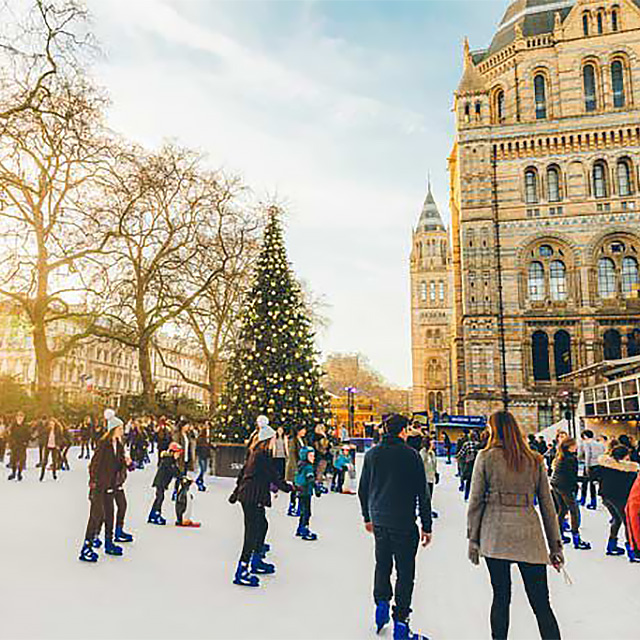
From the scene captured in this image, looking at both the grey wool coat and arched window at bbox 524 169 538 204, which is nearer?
the grey wool coat

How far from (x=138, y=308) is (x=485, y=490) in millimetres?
23309

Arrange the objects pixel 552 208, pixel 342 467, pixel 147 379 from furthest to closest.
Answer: pixel 552 208 < pixel 147 379 < pixel 342 467

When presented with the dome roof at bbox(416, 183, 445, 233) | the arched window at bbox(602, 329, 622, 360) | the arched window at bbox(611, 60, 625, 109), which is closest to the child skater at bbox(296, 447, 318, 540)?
the arched window at bbox(602, 329, 622, 360)

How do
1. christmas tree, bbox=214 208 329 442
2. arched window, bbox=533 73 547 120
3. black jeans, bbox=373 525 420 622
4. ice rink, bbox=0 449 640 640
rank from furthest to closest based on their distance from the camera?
arched window, bbox=533 73 547 120
christmas tree, bbox=214 208 329 442
ice rink, bbox=0 449 640 640
black jeans, bbox=373 525 420 622

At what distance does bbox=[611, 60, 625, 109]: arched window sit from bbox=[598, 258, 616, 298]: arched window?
10272 mm

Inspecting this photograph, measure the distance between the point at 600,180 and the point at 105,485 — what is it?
3662 centimetres

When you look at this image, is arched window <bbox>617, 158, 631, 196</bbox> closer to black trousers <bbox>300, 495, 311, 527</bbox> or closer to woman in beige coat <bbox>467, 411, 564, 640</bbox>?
black trousers <bbox>300, 495, 311, 527</bbox>

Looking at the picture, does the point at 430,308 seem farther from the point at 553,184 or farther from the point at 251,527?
the point at 251,527

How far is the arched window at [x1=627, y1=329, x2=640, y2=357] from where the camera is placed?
3362 cm

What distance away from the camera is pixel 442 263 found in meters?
90.2

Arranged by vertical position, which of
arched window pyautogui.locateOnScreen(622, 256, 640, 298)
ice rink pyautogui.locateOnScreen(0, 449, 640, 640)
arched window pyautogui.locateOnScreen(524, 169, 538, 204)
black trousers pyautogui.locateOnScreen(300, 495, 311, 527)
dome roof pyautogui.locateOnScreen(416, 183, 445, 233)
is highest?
dome roof pyautogui.locateOnScreen(416, 183, 445, 233)

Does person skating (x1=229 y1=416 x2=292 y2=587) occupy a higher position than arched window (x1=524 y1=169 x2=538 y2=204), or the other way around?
arched window (x1=524 y1=169 x2=538 y2=204)

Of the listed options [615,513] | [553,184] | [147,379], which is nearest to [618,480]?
[615,513]

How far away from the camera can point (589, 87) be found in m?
36.7
